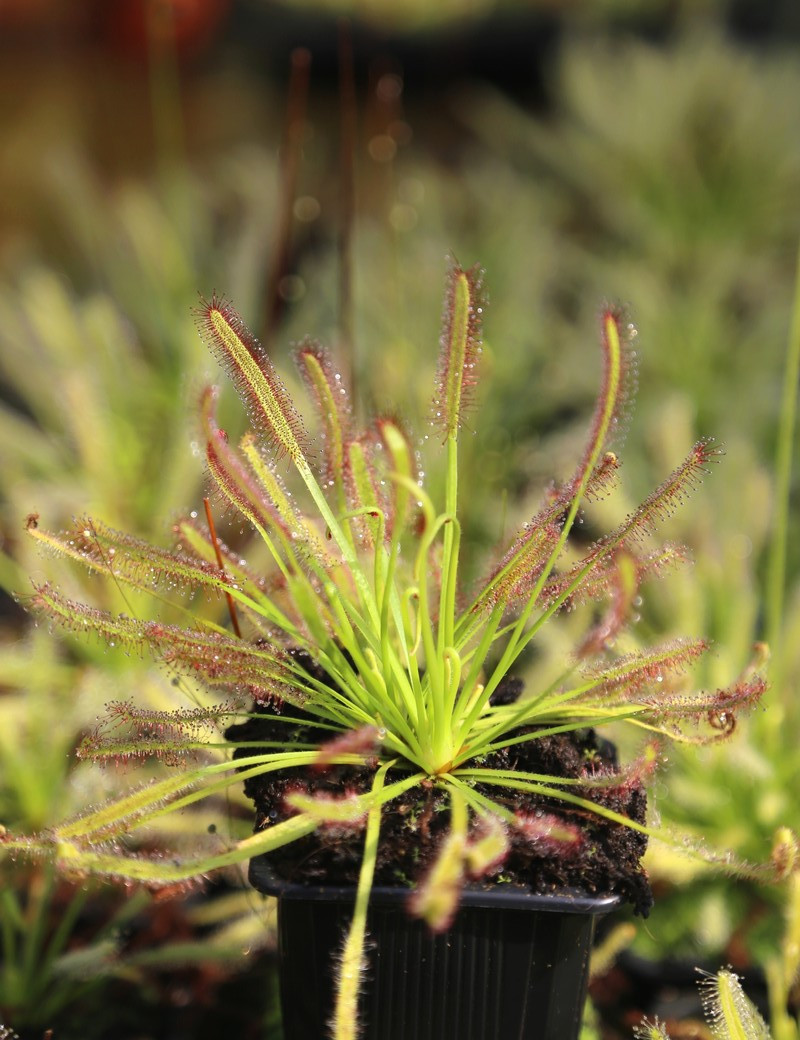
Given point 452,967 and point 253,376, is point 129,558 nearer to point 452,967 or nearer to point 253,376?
point 253,376

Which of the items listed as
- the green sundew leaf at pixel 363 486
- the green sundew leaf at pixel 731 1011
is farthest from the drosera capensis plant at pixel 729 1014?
the green sundew leaf at pixel 363 486

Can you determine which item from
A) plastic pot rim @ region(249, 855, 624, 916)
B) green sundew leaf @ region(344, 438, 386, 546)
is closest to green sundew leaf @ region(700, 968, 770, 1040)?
plastic pot rim @ region(249, 855, 624, 916)

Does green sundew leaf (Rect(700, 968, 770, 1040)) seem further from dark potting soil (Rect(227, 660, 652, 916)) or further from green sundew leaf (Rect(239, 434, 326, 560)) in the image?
green sundew leaf (Rect(239, 434, 326, 560))

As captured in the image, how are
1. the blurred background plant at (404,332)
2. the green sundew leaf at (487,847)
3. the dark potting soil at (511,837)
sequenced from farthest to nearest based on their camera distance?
the blurred background plant at (404,332)
the dark potting soil at (511,837)
the green sundew leaf at (487,847)

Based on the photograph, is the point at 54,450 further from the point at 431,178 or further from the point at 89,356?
the point at 431,178

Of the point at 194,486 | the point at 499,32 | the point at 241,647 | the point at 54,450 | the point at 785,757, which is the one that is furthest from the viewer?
the point at 499,32

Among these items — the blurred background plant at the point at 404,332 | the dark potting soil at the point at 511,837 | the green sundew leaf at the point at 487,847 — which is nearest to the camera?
the green sundew leaf at the point at 487,847

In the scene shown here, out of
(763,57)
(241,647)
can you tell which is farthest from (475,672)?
(763,57)

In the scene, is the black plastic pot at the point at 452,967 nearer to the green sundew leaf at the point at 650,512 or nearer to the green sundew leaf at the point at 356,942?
the green sundew leaf at the point at 356,942
